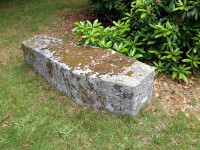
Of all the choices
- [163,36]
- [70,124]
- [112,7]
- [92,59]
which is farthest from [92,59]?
[112,7]

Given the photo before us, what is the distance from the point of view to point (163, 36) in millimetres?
4691

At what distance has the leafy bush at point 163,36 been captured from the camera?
461 centimetres

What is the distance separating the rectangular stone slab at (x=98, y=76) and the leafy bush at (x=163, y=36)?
0.46m

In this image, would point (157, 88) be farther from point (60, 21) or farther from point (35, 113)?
point (60, 21)

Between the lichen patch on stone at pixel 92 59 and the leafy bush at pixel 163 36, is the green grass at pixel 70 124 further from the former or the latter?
the leafy bush at pixel 163 36

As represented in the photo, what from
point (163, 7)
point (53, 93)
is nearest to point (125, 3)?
point (163, 7)

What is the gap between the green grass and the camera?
3.62 meters

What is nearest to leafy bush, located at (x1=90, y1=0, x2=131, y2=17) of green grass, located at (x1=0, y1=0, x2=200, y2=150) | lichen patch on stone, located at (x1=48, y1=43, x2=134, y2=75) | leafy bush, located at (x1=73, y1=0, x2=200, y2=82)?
leafy bush, located at (x1=73, y1=0, x2=200, y2=82)

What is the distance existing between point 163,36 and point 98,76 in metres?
1.65

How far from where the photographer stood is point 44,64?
4.64 m

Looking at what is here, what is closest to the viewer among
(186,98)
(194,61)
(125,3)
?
(186,98)

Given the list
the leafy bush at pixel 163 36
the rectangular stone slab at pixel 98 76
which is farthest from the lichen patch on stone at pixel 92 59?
the leafy bush at pixel 163 36

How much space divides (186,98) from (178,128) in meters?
0.78

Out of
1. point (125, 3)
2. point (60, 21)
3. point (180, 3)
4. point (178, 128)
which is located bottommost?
point (178, 128)
